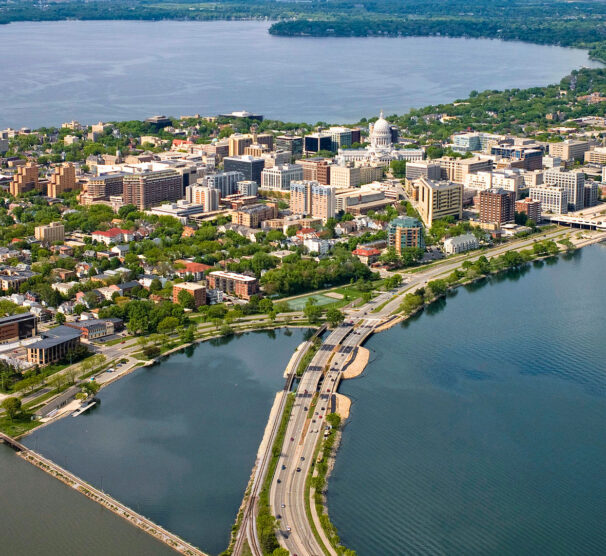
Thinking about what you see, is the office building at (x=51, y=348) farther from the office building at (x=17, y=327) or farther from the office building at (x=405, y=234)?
the office building at (x=405, y=234)

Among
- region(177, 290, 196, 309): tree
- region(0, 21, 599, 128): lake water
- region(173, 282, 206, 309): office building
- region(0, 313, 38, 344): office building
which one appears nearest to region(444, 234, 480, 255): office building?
region(173, 282, 206, 309): office building

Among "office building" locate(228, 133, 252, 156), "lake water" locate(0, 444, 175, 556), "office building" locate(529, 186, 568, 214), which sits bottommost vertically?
"lake water" locate(0, 444, 175, 556)

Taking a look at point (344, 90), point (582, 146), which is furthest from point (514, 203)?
point (344, 90)

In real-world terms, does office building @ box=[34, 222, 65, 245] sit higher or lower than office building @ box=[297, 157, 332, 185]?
lower

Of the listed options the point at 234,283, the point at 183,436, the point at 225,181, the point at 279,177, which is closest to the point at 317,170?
the point at 279,177

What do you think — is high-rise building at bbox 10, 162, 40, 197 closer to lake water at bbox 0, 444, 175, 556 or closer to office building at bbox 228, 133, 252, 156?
office building at bbox 228, 133, 252, 156

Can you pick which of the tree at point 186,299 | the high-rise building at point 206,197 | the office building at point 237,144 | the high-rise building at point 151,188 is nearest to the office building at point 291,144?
the office building at point 237,144
